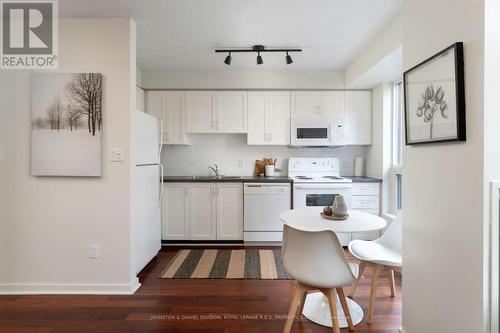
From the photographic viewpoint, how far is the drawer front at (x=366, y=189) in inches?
144

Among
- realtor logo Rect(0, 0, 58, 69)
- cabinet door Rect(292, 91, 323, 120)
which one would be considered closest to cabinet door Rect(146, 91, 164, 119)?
realtor logo Rect(0, 0, 58, 69)

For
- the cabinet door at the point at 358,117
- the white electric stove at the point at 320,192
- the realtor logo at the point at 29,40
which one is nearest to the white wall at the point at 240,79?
the cabinet door at the point at 358,117

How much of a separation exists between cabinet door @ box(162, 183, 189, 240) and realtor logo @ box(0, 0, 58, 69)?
74.7 inches

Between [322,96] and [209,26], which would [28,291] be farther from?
[322,96]

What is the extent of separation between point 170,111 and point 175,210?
56.5 inches

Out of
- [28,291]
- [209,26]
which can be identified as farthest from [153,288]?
[209,26]

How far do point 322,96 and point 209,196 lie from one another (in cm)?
218

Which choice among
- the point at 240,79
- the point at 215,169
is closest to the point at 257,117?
the point at 240,79

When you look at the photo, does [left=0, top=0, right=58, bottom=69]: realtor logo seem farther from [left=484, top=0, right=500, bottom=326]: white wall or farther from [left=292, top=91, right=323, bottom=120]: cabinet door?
[left=484, top=0, right=500, bottom=326]: white wall

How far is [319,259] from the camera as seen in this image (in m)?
1.65

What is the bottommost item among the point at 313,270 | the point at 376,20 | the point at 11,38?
→ the point at 313,270

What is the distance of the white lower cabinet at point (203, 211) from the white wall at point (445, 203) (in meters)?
2.28

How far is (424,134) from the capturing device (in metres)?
1.50

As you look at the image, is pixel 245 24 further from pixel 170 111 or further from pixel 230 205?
pixel 230 205
